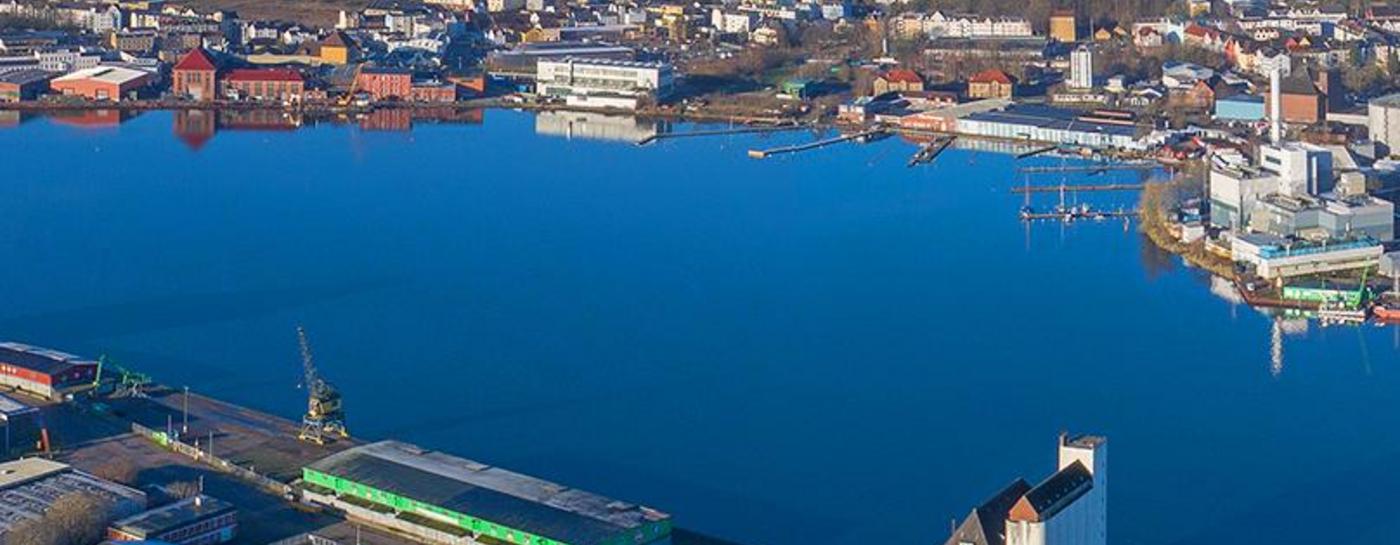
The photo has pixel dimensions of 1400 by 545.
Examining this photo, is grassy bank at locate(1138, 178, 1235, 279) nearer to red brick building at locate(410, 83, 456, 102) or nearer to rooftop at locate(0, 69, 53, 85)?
red brick building at locate(410, 83, 456, 102)

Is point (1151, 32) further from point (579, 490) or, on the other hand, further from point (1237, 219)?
point (579, 490)

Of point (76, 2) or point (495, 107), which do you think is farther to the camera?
point (76, 2)

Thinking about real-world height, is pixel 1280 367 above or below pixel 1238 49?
below

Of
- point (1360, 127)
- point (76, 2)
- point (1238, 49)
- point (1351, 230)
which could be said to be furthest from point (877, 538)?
point (76, 2)

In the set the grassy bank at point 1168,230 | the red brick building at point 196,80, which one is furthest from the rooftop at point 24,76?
the grassy bank at point 1168,230

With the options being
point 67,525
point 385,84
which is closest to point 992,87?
point 385,84

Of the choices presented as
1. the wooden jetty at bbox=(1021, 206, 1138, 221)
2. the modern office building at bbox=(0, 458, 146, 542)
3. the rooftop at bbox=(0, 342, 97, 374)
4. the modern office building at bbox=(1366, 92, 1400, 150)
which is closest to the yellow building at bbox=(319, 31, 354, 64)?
the wooden jetty at bbox=(1021, 206, 1138, 221)
